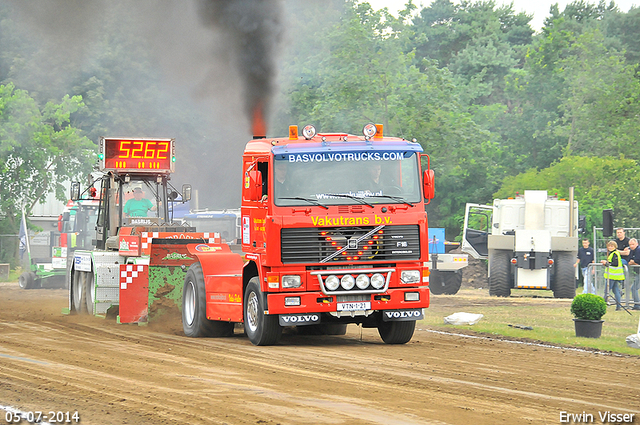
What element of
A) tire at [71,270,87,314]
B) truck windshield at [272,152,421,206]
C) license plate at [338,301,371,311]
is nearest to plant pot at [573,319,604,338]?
truck windshield at [272,152,421,206]

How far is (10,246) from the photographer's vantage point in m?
39.3

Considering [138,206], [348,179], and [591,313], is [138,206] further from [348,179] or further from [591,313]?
[591,313]

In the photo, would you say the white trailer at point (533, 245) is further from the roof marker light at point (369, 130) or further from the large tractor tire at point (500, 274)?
the roof marker light at point (369, 130)

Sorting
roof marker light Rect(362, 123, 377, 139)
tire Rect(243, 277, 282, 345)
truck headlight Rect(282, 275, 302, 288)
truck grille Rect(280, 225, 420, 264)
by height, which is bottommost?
tire Rect(243, 277, 282, 345)

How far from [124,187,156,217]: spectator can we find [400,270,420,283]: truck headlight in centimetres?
767

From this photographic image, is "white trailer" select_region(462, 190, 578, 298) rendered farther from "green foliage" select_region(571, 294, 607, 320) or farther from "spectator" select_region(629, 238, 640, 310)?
"green foliage" select_region(571, 294, 607, 320)

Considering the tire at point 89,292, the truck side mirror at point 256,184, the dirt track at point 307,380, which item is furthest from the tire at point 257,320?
the tire at point 89,292

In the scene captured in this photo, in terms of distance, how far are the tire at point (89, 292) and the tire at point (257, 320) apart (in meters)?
5.49

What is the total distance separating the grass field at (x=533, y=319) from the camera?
14.2m

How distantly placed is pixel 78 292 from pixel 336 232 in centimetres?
837

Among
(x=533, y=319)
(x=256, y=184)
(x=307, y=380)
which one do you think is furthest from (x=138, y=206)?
(x=307, y=380)

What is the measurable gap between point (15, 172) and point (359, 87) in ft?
49.7

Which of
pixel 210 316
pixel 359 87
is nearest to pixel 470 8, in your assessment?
pixel 359 87

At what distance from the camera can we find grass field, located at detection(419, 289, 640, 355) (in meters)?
14.2
